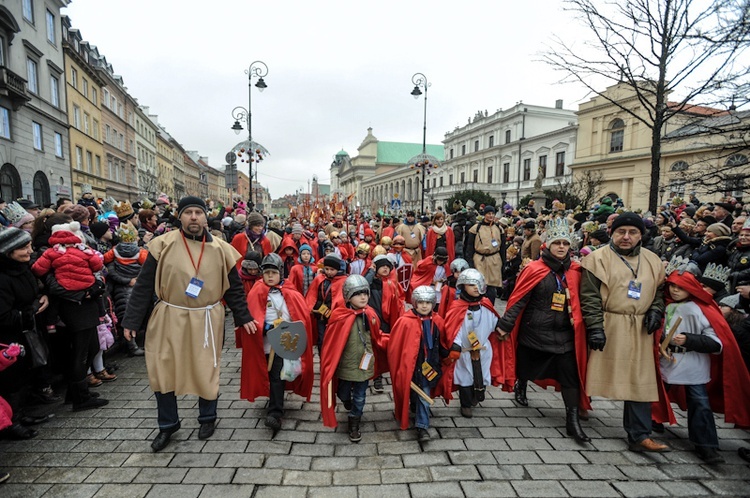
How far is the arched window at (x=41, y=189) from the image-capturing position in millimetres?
23141

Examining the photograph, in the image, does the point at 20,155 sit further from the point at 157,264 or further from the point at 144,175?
the point at 144,175

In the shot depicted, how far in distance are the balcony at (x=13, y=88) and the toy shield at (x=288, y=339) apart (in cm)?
2414

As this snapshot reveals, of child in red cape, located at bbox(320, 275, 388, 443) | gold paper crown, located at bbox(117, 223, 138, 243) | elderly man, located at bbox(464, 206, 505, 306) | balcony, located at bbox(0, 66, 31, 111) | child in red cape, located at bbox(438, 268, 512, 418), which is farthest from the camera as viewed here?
balcony, located at bbox(0, 66, 31, 111)

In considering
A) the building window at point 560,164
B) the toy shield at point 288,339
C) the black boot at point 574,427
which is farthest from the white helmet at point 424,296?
the building window at point 560,164

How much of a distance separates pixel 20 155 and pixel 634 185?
1855 inches

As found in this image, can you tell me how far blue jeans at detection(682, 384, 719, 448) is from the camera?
3.36 meters

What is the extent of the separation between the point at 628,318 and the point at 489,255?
4012 mm

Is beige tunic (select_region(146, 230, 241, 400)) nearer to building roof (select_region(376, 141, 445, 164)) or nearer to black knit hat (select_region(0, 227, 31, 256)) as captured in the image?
black knit hat (select_region(0, 227, 31, 256))

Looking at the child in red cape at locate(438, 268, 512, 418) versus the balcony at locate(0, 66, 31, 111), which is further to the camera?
the balcony at locate(0, 66, 31, 111)

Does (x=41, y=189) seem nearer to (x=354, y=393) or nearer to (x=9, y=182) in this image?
(x=9, y=182)

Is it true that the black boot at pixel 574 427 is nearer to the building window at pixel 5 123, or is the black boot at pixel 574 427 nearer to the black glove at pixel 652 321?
the black glove at pixel 652 321

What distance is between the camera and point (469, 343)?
156 inches

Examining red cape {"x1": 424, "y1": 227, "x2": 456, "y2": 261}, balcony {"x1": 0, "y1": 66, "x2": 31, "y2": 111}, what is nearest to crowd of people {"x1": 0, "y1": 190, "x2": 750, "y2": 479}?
red cape {"x1": 424, "y1": 227, "x2": 456, "y2": 261}

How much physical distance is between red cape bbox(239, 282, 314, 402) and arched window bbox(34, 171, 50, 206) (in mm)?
26311
